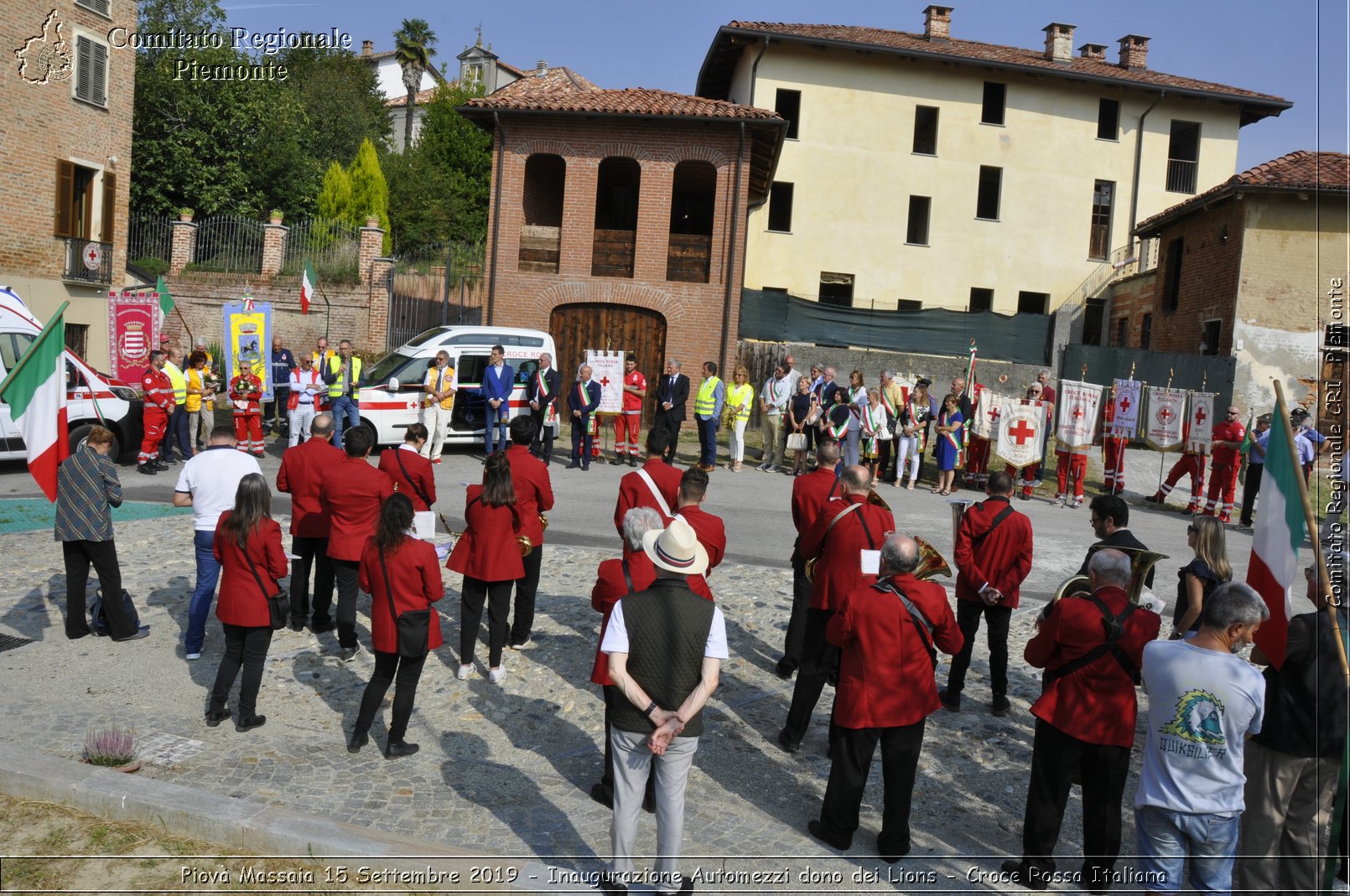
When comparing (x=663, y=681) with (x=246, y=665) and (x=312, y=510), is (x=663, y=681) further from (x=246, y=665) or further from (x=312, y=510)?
(x=312, y=510)

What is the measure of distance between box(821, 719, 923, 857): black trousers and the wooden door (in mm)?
19714

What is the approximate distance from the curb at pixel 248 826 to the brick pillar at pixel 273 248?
83.5 ft

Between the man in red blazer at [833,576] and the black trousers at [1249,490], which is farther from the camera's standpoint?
the black trousers at [1249,490]

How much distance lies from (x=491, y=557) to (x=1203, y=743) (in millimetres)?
4761

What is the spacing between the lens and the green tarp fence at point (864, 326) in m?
26.8

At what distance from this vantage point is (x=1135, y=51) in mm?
37219

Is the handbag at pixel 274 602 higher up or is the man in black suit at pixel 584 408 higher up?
the man in black suit at pixel 584 408

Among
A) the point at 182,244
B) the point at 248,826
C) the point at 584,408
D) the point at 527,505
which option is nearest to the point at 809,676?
the point at 527,505

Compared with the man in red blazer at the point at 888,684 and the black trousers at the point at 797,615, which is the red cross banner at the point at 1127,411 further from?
the man in red blazer at the point at 888,684

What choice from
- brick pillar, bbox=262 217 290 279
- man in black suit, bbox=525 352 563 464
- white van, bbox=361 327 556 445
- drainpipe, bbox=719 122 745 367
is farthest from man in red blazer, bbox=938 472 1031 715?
brick pillar, bbox=262 217 290 279

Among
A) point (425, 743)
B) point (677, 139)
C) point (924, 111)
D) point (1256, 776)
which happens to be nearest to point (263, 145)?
point (677, 139)

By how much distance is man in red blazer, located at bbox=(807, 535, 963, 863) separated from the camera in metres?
5.46

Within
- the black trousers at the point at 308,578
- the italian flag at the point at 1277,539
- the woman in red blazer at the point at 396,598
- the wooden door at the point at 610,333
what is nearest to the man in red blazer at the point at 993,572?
the italian flag at the point at 1277,539

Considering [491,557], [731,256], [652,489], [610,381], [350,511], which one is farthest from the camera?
[731,256]
